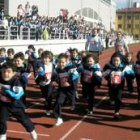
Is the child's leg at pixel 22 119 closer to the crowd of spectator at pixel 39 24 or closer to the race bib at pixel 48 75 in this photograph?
the race bib at pixel 48 75

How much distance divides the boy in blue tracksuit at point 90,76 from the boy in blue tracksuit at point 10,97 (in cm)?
284

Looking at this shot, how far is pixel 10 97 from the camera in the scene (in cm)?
716

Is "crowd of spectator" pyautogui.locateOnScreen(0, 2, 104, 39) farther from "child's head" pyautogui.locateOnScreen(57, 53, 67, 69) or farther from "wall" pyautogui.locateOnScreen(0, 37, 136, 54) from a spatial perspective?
"child's head" pyautogui.locateOnScreen(57, 53, 67, 69)

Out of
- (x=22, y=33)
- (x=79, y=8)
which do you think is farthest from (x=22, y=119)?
(x=79, y=8)

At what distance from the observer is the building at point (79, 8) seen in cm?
3851

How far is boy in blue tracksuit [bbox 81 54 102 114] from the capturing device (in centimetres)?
972

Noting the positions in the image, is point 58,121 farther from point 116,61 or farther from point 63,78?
point 116,61

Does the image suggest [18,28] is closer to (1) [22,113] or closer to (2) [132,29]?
(1) [22,113]

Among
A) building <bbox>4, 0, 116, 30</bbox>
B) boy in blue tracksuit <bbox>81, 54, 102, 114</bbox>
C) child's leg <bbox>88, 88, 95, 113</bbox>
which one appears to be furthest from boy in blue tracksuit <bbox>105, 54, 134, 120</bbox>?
building <bbox>4, 0, 116, 30</bbox>

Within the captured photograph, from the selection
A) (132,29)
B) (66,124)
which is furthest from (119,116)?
(132,29)

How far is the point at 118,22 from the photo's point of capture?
132125 mm

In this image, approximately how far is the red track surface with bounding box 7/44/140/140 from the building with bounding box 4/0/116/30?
28015 millimetres

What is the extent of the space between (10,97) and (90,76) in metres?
3.12

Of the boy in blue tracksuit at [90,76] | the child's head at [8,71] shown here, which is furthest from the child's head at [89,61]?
the child's head at [8,71]
